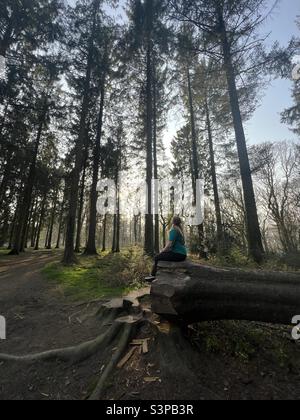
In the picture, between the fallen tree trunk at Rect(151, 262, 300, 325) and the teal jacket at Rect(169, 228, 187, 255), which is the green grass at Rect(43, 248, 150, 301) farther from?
the fallen tree trunk at Rect(151, 262, 300, 325)

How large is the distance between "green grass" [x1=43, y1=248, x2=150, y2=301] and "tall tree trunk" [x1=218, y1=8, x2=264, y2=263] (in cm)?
382

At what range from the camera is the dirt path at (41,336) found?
3033 millimetres

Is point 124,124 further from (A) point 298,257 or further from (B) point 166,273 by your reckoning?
(B) point 166,273

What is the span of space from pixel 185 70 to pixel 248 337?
15011mm

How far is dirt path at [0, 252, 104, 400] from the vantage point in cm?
303

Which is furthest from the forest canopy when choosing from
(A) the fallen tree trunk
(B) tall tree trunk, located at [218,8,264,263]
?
(A) the fallen tree trunk

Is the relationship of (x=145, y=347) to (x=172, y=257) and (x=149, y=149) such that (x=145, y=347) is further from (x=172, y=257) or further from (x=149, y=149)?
(x=149, y=149)

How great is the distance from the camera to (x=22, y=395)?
9.82 ft

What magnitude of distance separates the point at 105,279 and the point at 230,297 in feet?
16.6

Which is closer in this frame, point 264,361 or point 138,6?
point 264,361

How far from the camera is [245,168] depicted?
8.35 meters

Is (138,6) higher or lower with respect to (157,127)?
higher

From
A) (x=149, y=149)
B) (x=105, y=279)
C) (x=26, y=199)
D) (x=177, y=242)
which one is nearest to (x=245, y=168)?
(x=177, y=242)
